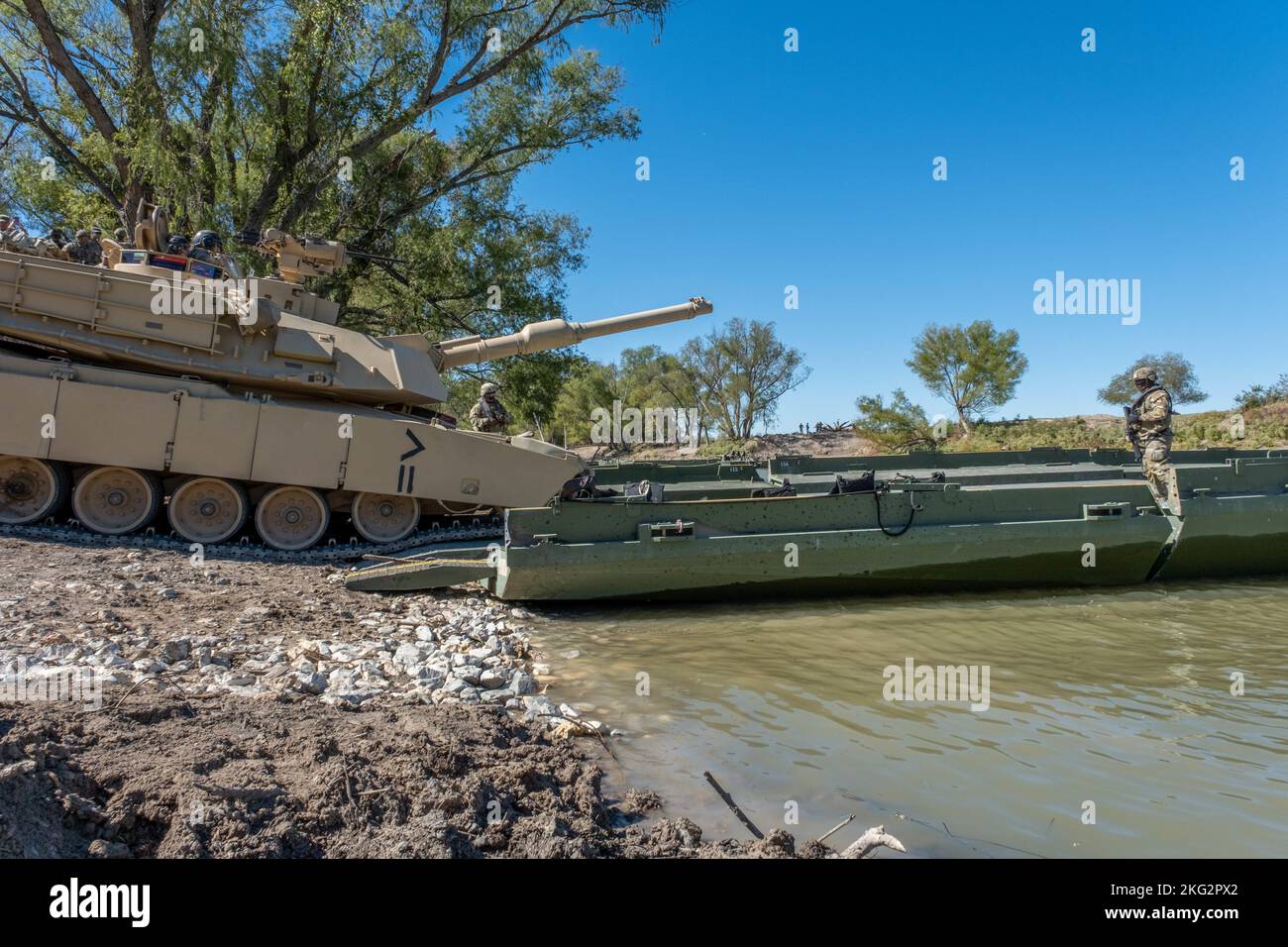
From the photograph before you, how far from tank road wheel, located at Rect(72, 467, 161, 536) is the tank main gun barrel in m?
4.35

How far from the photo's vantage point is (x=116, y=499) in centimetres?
1061

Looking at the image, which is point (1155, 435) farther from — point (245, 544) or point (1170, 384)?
point (1170, 384)

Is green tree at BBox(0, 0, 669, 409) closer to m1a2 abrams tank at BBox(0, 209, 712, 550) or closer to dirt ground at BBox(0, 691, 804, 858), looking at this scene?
m1a2 abrams tank at BBox(0, 209, 712, 550)

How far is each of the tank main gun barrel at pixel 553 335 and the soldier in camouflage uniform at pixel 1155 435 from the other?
18.8 feet

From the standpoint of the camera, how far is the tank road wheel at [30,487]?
34.1ft

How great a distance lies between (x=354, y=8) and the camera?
1620 cm

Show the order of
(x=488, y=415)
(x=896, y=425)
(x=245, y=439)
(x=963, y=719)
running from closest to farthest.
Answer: (x=963, y=719) → (x=245, y=439) → (x=488, y=415) → (x=896, y=425)

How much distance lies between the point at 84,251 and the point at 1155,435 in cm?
1328

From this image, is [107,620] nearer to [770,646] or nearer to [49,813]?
[49,813]

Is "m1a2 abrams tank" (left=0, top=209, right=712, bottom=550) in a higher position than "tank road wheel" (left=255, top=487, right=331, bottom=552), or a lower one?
higher

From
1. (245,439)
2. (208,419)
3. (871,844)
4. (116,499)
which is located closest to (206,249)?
(208,419)

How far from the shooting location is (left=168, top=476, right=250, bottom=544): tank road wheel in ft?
35.1

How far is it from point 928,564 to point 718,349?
Answer: 133 feet

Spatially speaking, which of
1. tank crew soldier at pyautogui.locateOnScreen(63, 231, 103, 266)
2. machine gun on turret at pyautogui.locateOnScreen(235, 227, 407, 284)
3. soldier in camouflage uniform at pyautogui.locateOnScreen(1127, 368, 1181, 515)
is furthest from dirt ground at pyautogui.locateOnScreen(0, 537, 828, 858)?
soldier in camouflage uniform at pyautogui.locateOnScreen(1127, 368, 1181, 515)
